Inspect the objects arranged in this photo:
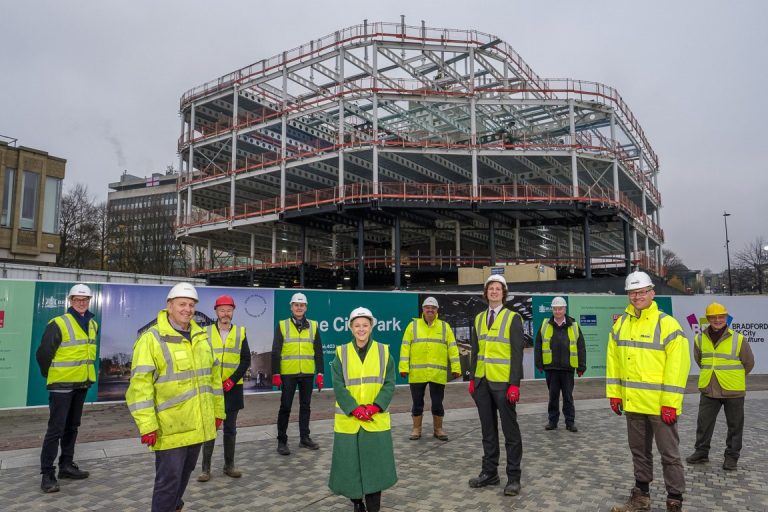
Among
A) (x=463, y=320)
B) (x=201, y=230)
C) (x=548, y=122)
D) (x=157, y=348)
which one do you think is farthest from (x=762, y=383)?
(x=201, y=230)

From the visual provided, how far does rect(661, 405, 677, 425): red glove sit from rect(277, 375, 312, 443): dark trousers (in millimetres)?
4128

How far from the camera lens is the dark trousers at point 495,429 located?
195 inches

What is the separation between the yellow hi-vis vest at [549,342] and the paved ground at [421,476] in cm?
102

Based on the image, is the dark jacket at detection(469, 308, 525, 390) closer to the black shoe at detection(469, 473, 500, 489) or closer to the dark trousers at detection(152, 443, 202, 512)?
the black shoe at detection(469, 473, 500, 489)

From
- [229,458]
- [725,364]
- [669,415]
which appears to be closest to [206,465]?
[229,458]

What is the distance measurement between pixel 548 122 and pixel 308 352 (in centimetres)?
3513

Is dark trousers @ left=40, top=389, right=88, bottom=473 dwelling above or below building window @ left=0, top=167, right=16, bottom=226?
below

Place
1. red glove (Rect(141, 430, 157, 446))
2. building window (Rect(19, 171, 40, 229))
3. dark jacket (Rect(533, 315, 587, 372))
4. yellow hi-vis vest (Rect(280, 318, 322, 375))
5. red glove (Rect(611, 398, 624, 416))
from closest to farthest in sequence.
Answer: red glove (Rect(141, 430, 157, 446)) < red glove (Rect(611, 398, 624, 416)) < yellow hi-vis vest (Rect(280, 318, 322, 375)) < dark jacket (Rect(533, 315, 587, 372)) < building window (Rect(19, 171, 40, 229))

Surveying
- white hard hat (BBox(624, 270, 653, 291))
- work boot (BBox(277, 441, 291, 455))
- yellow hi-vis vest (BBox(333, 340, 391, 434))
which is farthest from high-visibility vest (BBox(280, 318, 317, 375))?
white hard hat (BBox(624, 270, 653, 291))

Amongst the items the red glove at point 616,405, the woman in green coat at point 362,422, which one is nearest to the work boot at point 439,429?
the red glove at point 616,405

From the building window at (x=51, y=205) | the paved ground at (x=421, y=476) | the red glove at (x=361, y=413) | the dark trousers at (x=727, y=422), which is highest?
the building window at (x=51, y=205)

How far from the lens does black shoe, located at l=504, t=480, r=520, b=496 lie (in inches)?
189

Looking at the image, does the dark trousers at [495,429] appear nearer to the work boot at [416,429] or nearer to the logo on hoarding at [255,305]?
the work boot at [416,429]

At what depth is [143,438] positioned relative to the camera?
3451mm
